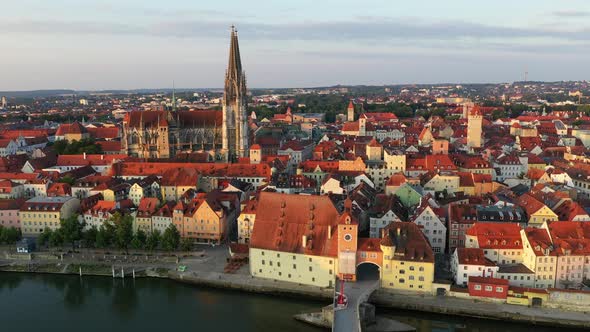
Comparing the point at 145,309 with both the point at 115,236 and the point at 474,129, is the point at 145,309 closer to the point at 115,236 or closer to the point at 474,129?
the point at 115,236

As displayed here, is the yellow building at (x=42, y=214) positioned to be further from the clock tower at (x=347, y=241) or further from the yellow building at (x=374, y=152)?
the yellow building at (x=374, y=152)

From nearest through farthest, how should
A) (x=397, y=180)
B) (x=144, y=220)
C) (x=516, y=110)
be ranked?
1. (x=144, y=220)
2. (x=397, y=180)
3. (x=516, y=110)

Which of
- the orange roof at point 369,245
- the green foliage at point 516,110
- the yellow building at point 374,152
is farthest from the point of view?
the green foliage at point 516,110

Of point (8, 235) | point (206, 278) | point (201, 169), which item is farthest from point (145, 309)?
point (201, 169)

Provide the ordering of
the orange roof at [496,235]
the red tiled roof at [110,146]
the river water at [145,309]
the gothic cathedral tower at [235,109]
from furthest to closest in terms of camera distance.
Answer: the red tiled roof at [110,146] < the gothic cathedral tower at [235,109] < the orange roof at [496,235] < the river water at [145,309]

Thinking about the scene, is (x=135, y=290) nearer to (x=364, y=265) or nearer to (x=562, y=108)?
(x=364, y=265)

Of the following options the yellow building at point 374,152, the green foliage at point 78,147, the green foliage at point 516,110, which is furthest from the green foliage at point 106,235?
the green foliage at point 516,110

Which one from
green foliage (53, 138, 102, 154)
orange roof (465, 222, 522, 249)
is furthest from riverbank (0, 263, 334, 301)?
green foliage (53, 138, 102, 154)
